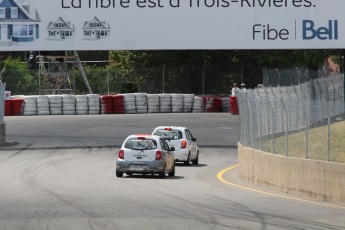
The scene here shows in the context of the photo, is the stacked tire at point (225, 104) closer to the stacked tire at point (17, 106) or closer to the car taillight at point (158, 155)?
the stacked tire at point (17, 106)

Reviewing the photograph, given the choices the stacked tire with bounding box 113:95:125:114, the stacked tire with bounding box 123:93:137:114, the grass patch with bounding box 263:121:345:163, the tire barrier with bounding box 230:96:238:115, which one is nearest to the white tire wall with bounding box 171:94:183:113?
the stacked tire with bounding box 123:93:137:114

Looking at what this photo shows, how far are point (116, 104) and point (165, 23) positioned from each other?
23736 millimetres

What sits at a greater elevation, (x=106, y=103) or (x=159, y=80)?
(x=159, y=80)

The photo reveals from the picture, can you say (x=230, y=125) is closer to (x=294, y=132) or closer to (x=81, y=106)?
(x=81, y=106)

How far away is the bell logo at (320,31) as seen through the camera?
4503cm

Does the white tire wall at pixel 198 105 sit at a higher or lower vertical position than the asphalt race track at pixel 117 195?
higher

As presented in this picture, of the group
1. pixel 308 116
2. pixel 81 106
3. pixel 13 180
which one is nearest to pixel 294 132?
pixel 308 116

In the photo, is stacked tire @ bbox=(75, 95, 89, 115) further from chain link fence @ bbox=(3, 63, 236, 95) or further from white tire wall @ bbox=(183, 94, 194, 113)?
white tire wall @ bbox=(183, 94, 194, 113)

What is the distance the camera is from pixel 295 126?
27.4 metres

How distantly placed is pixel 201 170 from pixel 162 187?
7955 millimetres

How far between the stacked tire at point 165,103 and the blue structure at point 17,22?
24.9 meters

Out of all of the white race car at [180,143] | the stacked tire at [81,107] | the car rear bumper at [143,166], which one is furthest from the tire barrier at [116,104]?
the car rear bumper at [143,166]

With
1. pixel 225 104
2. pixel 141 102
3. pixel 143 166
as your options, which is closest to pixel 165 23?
pixel 143 166

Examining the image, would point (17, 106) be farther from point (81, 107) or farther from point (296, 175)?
point (296, 175)
